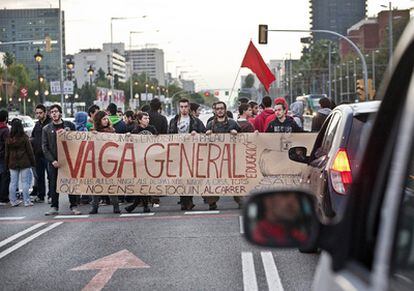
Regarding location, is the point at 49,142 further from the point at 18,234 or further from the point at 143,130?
the point at 18,234

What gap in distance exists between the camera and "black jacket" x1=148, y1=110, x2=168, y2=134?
17.0 metres

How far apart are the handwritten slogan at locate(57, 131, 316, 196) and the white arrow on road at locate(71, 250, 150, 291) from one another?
189 inches

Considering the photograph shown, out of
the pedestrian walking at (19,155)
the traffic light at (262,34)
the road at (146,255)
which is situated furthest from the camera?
the traffic light at (262,34)

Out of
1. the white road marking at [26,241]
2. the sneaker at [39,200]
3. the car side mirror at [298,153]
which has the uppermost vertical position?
the car side mirror at [298,153]

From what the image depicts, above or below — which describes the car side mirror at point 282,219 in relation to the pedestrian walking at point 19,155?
above

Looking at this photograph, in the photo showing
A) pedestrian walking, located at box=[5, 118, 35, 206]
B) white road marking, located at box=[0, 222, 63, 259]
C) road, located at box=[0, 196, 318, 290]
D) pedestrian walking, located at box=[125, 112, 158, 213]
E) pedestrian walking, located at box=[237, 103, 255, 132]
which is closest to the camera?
road, located at box=[0, 196, 318, 290]

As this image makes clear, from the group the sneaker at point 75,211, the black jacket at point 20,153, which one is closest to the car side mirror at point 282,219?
the sneaker at point 75,211

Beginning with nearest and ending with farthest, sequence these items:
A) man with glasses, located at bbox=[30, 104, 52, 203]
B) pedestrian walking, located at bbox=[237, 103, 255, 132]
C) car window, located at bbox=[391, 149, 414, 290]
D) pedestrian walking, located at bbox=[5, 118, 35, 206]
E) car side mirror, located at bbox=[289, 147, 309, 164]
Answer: car window, located at bbox=[391, 149, 414, 290] < car side mirror, located at bbox=[289, 147, 309, 164] < pedestrian walking, located at bbox=[237, 103, 255, 132] < pedestrian walking, located at bbox=[5, 118, 35, 206] < man with glasses, located at bbox=[30, 104, 52, 203]

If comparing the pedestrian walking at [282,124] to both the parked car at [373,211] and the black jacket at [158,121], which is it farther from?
the parked car at [373,211]

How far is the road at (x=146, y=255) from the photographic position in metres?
8.42

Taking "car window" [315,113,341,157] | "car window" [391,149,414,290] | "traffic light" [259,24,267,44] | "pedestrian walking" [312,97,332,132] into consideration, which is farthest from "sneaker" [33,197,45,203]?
"traffic light" [259,24,267,44]

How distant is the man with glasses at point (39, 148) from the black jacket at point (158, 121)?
6.37 feet

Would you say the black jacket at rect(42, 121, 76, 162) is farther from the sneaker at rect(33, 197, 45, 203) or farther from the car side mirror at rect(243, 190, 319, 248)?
the car side mirror at rect(243, 190, 319, 248)

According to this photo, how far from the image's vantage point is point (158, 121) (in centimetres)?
1702
